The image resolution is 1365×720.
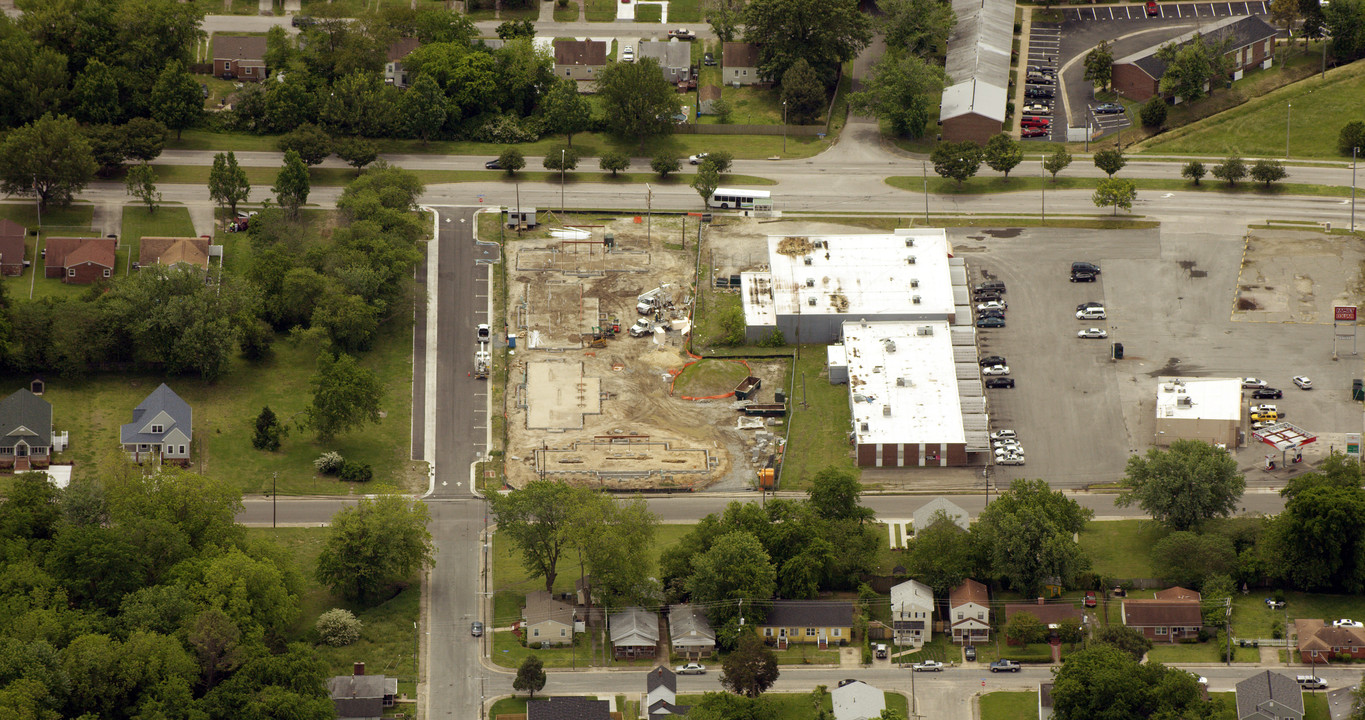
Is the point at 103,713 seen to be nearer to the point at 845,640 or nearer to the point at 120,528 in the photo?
the point at 120,528

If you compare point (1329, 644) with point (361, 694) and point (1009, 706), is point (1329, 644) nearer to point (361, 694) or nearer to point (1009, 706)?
point (1009, 706)

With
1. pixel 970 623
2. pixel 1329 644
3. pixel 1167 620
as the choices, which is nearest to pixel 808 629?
pixel 970 623

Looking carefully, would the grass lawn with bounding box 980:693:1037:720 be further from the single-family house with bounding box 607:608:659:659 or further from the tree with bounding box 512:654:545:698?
the tree with bounding box 512:654:545:698

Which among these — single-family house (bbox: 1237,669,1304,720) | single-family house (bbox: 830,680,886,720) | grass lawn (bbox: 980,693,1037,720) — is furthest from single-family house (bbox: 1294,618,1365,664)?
single-family house (bbox: 830,680,886,720)

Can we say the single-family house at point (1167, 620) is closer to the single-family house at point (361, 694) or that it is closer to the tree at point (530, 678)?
the tree at point (530, 678)

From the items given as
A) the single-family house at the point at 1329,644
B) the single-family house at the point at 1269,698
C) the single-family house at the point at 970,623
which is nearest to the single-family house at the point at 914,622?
the single-family house at the point at 970,623
